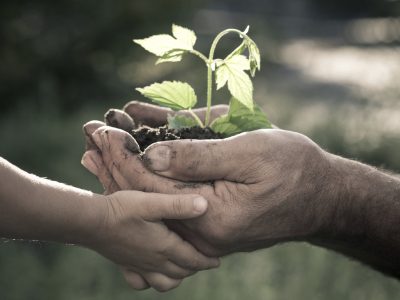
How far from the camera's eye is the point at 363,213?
Result: 2.53 m

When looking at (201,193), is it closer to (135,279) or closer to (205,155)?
(205,155)

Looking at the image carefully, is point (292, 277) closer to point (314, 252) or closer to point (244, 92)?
point (314, 252)

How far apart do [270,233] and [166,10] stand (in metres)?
5.34

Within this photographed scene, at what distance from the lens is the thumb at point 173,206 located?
2.22 m

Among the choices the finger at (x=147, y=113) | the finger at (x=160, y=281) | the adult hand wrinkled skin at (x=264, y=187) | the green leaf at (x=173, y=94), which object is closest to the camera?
the adult hand wrinkled skin at (x=264, y=187)

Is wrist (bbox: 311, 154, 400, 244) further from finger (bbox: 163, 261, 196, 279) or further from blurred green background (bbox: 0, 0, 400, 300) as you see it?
blurred green background (bbox: 0, 0, 400, 300)

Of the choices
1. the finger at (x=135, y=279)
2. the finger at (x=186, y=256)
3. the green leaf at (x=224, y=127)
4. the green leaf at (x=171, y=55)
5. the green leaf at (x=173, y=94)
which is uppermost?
the green leaf at (x=171, y=55)

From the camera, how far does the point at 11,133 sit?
6113 mm

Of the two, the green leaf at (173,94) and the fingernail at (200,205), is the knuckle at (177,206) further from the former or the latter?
the green leaf at (173,94)

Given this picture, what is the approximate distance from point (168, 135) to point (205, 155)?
0.22 m

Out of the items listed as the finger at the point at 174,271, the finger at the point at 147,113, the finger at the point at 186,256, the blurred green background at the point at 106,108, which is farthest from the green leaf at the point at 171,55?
the blurred green background at the point at 106,108

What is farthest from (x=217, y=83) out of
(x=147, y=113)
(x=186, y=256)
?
(x=186, y=256)

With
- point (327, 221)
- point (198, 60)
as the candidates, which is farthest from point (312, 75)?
point (327, 221)

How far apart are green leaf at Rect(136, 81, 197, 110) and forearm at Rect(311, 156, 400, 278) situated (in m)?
0.61
